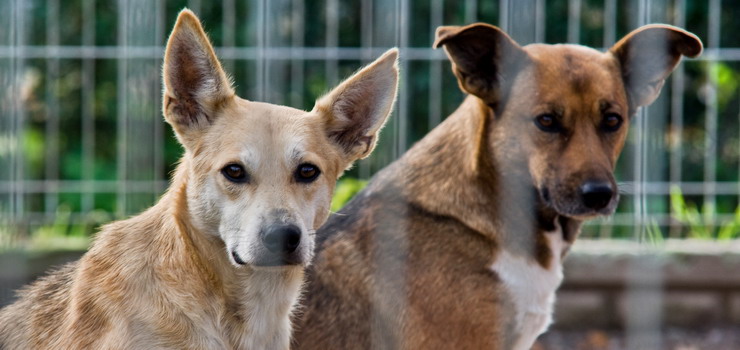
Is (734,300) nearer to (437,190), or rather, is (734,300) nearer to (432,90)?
(432,90)

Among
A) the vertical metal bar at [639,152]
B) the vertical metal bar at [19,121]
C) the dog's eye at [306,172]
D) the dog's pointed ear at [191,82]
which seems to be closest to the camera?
the dog's pointed ear at [191,82]

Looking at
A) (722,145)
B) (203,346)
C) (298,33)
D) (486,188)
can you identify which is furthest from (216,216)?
(722,145)

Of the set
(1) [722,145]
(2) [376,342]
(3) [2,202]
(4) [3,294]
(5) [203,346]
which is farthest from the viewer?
(1) [722,145]

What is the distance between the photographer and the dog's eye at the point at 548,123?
13.1 feet

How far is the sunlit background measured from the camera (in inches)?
245

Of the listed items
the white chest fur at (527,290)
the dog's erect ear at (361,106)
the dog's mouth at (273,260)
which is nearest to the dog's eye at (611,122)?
the white chest fur at (527,290)

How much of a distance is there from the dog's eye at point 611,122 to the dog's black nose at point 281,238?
1461 mm

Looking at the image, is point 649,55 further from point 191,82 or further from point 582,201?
point 191,82

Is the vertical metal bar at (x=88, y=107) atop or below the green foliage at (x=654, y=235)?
atop

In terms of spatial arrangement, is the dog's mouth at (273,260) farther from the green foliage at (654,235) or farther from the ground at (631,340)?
the ground at (631,340)

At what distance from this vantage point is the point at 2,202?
245 inches

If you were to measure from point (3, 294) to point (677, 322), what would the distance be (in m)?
4.21

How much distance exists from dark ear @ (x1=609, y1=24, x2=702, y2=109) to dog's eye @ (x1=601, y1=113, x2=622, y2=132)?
0.23 m

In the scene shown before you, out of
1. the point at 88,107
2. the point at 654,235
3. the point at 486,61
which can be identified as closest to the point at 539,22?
the point at 654,235
